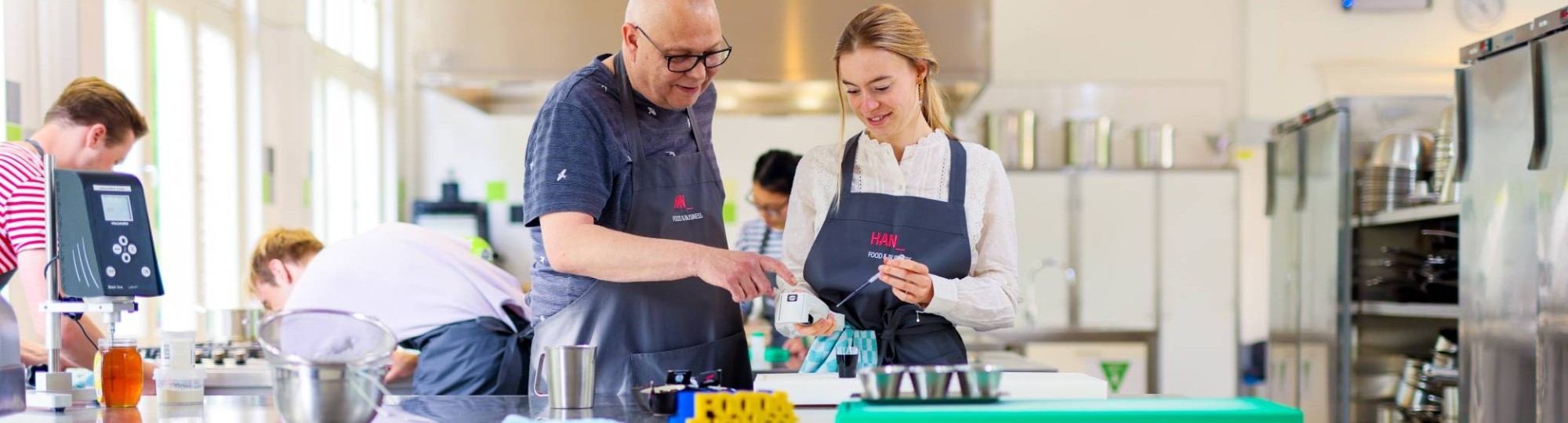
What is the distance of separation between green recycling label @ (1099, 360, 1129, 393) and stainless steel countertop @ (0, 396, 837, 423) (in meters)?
4.83

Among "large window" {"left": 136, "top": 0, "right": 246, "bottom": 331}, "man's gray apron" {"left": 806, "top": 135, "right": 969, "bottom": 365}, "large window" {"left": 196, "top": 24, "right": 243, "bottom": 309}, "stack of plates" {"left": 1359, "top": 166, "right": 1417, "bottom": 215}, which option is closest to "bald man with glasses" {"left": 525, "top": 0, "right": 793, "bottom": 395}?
"man's gray apron" {"left": 806, "top": 135, "right": 969, "bottom": 365}

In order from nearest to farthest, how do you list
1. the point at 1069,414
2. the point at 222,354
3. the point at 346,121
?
the point at 1069,414
the point at 222,354
the point at 346,121

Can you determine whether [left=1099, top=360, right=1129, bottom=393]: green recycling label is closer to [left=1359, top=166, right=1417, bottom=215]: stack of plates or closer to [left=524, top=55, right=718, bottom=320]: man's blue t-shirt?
[left=1359, top=166, right=1417, bottom=215]: stack of plates

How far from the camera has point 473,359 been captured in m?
2.92

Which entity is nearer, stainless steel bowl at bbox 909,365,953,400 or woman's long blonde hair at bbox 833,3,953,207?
stainless steel bowl at bbox 909,365,953,400

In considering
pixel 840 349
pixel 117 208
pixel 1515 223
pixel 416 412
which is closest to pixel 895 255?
pixel 840 349

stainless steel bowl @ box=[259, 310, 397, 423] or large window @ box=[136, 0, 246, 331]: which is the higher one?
large window @ box=[136, 0, 246, 331]

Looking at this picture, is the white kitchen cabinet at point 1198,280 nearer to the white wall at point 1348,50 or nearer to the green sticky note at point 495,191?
the white wall at point 1348,50

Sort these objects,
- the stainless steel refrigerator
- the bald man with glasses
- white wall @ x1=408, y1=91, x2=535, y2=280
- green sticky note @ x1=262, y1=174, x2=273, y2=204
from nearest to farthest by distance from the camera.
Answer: the bald man with glasses < the stainless steel refrigerator < green sticky note @ x1=262, y1=174, x2=273, y2=204 < white wall @ x1=408, y1=91, x2=535, y2=280

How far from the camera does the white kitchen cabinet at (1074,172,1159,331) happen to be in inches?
251

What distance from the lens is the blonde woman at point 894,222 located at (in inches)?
81.9

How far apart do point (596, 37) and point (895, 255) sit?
3382mm

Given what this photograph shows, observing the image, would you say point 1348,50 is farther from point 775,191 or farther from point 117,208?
point 117,208

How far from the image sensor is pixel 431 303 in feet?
9.69
